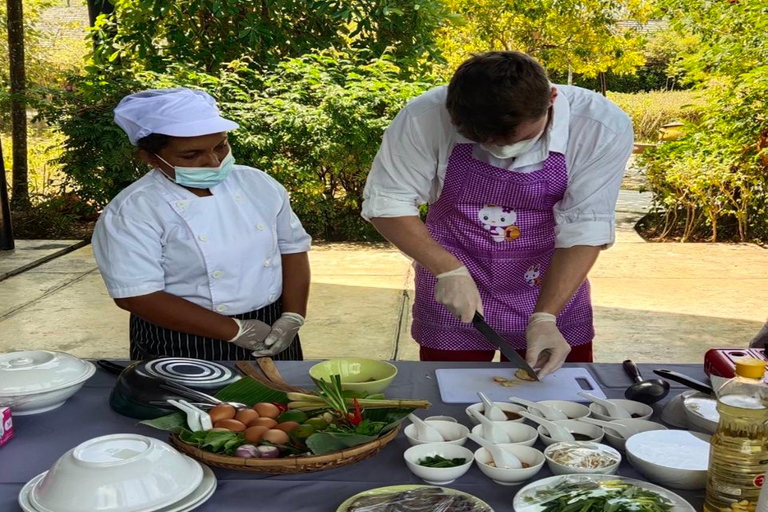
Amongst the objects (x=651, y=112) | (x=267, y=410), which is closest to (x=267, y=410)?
(x=267, y=410)

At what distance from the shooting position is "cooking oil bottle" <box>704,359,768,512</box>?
113 centimetres

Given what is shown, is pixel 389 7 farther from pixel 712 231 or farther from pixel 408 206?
pixel 408 206

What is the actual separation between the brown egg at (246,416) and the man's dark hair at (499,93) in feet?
2.41

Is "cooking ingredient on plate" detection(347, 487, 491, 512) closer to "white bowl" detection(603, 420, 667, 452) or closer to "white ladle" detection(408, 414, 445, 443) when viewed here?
"white ladle" detection(408, 414, 445, 443)

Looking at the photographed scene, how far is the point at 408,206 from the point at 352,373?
1.51 feet

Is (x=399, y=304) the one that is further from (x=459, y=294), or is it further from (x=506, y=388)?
(x=506, y=388)

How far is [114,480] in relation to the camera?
1.19m

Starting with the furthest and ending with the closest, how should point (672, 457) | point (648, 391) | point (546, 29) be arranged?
point (546, 29), point (648, 391), point (672, 457)

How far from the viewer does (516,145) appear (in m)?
1.88

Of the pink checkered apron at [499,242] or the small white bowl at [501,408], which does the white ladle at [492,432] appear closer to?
the small white bowl at [501,408]

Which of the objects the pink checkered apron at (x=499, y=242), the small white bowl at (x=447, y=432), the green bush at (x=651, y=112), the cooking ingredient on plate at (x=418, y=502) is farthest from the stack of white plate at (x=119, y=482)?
the green bush at (x=651, y=112)

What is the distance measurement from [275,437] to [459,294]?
68 centimetres

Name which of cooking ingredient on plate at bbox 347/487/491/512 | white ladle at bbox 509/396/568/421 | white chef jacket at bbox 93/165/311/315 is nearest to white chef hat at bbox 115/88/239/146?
white chef jacket at bbox 93/165/311/315

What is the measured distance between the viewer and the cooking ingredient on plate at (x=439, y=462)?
1349 mm
